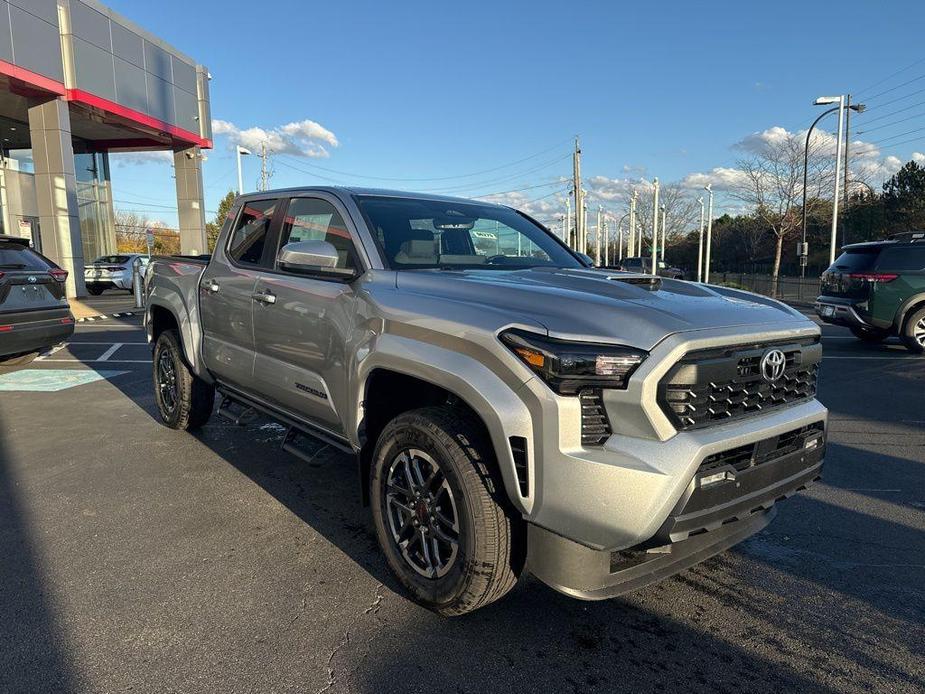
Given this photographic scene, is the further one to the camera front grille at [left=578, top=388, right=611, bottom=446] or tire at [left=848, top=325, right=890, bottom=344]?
tire at [left=848, top=325, right=890, bottom=344]

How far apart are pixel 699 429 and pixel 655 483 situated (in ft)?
1.08

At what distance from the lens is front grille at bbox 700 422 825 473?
237cm

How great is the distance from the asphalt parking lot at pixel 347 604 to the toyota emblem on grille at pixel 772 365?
1.10 metres

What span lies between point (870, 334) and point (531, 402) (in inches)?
445

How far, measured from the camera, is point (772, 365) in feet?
8.70

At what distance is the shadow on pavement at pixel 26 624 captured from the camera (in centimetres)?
241

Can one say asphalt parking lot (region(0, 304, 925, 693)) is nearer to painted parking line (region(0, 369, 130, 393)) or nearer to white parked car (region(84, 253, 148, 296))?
painted parking line (region(0, 369, 130, 393))

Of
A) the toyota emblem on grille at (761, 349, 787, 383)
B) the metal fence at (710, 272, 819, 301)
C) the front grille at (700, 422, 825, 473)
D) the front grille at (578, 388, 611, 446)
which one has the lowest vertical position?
the metal fence at (710, 272, 819, 301)

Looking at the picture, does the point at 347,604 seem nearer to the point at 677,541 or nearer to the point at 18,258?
Result: the point at 677,541

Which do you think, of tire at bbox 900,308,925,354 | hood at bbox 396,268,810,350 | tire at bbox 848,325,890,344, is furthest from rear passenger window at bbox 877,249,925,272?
hood at bbox 396,268,810,350

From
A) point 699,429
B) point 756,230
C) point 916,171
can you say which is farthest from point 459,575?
point 756,230

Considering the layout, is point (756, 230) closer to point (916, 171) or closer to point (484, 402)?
point (916, 171)

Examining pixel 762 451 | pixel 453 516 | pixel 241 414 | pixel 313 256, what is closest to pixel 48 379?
pixel 241 414

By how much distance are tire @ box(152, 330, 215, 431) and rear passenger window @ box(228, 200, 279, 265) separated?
1295mm
